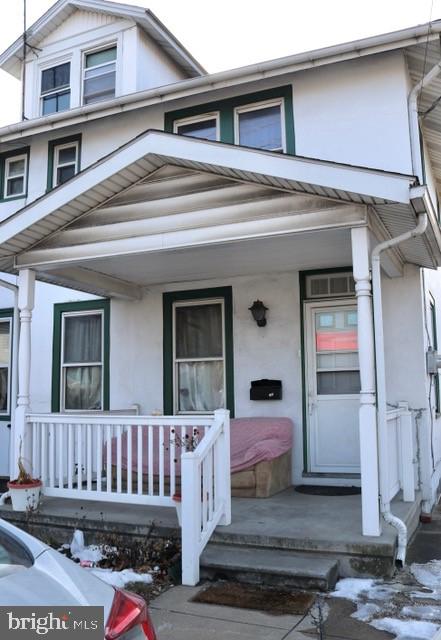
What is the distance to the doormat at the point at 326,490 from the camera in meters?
6.42

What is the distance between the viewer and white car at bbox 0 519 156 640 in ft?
5.94

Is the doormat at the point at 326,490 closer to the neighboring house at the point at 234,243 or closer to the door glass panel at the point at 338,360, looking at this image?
the neighboring house at the point at 234,243

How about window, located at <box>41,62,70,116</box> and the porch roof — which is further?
window, located at <box>41,62,70,116</box>

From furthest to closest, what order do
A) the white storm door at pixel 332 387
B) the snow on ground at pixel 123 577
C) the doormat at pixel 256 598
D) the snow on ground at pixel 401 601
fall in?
1. the white storm door at pixel 332 387
2. the snow on ground at pixel 123 577
3. the doormat at pixel 256 598
4. the snow on ground at pixel 401 601

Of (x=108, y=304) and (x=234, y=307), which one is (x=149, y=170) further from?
(x=108, y=304)

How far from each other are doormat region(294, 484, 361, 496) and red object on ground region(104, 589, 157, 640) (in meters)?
4.64

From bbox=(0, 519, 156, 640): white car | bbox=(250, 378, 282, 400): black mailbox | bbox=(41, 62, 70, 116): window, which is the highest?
bbox=(41, 62, 70, 116): window

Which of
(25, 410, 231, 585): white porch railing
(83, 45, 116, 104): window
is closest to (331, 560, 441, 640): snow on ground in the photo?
(25, 410, 231, 585): white porch railing

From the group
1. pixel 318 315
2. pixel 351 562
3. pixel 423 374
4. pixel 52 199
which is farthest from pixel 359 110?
pixel 351 562

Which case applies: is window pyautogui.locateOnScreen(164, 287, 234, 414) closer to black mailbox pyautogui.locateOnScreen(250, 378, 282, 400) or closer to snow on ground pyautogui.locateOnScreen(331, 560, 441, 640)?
black mailbox pyautogui.locateOnScreen(250, 378, 282, 400)

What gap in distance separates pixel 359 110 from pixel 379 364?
3.25m

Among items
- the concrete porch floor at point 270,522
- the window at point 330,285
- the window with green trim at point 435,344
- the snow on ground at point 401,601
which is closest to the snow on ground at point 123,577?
the concrete porch floor at point 270,522

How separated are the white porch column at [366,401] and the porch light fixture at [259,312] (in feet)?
8.09

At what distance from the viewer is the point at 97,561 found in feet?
16.4
